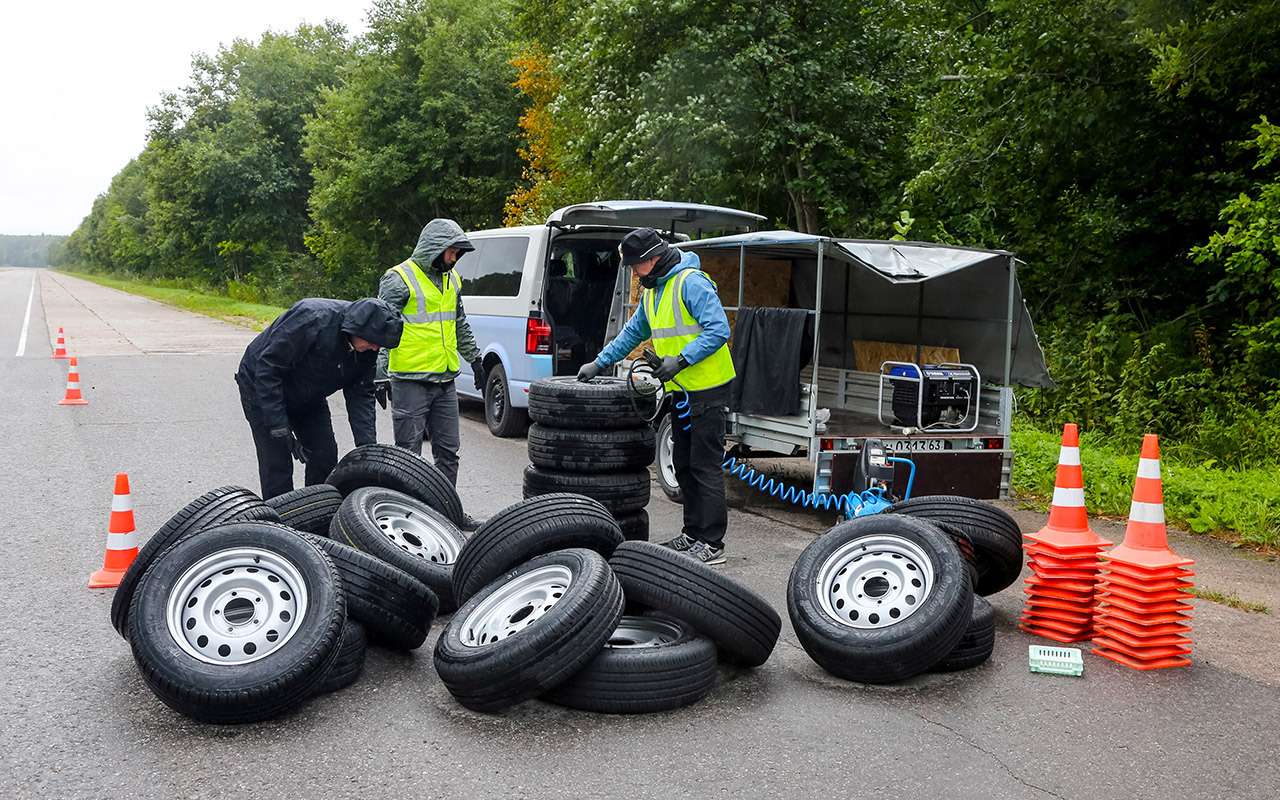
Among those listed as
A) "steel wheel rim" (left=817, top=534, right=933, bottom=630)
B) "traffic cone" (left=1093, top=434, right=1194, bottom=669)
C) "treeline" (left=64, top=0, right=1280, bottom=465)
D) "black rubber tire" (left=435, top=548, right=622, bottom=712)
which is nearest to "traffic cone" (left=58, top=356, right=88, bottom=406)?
"treeline" (left=64, top=0, right=1280, bottom=465)

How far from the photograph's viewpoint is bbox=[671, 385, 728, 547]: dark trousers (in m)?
6.93

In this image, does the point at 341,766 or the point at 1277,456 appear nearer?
the point at 341,766

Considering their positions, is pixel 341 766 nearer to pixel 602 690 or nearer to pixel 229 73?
pixel 602 690

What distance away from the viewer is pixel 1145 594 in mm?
5332

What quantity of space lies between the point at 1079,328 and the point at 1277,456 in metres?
4.12

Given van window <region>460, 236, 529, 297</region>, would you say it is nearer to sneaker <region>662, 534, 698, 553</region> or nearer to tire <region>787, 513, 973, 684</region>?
sneaker <region>662, 534, 698, 553</region>

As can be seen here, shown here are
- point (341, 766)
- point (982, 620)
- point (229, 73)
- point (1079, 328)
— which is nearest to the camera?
point (341, 766)

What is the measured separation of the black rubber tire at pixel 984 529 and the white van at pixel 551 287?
19.3 ft

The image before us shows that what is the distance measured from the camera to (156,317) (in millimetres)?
36219

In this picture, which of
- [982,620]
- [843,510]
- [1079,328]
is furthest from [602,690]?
[1079,328]

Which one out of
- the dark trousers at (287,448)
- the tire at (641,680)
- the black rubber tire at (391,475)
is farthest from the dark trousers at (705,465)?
the tire at (641,680)

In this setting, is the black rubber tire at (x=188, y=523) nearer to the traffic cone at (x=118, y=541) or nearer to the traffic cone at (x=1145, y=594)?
the traffic cone at (x=118, y=541)

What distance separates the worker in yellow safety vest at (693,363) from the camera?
22.5 ft

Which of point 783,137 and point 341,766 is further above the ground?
point 783,137
